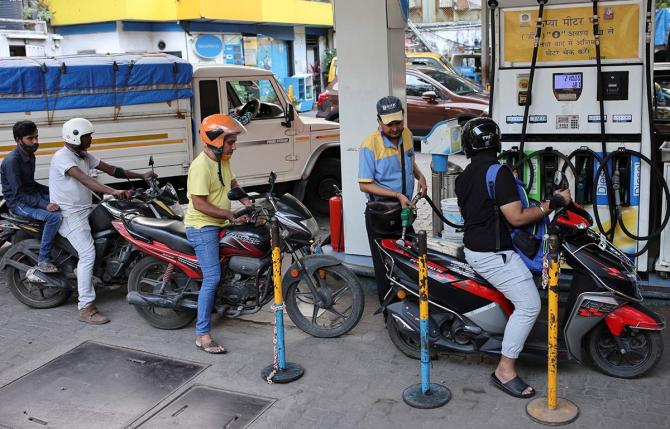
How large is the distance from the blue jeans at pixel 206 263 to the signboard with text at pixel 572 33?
2895 mm

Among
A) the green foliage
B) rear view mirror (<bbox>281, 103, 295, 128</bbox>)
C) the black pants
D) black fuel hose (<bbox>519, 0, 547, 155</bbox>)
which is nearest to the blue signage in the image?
the green foliage

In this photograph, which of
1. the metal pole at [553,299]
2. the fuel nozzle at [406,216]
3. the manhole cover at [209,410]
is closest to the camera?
the metal pole at [553,299]

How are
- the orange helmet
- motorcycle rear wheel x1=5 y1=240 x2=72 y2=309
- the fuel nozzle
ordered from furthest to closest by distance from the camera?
1. motorcycle rear wheel x1=5 y1=240 x2=72 y2=309
2. the orange helmet
3. the fuel nozzle

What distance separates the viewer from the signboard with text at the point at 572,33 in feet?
18.9

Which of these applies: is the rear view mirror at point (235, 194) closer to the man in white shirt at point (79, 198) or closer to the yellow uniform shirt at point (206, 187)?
the yellow uniform shirt at point (206, 187)

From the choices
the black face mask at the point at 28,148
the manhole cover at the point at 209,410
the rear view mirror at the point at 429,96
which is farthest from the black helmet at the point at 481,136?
the rear view mirror at the point at 429,96

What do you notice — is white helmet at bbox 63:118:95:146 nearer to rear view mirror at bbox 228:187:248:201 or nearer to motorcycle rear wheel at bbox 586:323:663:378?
rear view mirror at bbox 228:187:248:201

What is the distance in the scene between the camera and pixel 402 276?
5020 millimetres

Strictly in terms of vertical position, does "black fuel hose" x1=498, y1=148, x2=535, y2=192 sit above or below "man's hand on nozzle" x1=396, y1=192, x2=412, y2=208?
above

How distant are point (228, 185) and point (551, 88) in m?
2.78

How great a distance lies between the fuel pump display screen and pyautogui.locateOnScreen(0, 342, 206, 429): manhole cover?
3592mm

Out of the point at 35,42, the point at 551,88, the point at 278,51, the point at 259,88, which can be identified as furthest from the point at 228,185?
the point at 278,51

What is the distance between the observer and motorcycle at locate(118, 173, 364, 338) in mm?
5504

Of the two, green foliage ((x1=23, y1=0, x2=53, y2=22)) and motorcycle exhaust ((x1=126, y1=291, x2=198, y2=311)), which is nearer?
motorcycle exhaust ((x1=126, y1=291, x2=198, y2=311))
